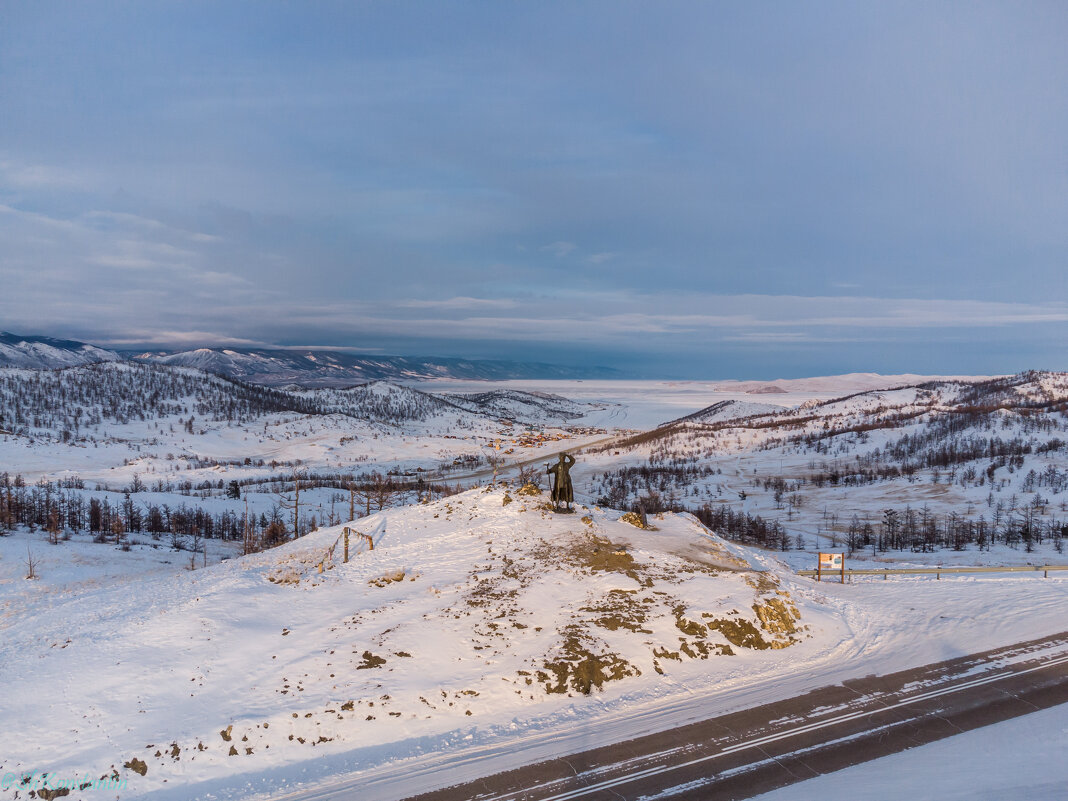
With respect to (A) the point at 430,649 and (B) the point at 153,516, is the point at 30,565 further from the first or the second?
(A) the point at 430,649

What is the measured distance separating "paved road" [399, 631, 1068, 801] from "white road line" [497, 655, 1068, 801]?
3 cm

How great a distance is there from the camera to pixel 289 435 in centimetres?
19862

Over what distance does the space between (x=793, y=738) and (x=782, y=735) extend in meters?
0.29

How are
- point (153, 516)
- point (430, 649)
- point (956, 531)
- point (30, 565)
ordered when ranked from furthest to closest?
point (153, 516) → point (956, 531) → point (30, 565) → point (430, 649)

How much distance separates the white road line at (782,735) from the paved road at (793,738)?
28 millimetres

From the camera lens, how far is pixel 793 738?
1566 cm

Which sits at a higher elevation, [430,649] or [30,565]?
[430,649]

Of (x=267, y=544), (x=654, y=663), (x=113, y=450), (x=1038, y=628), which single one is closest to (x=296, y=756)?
(x=654, y=663)

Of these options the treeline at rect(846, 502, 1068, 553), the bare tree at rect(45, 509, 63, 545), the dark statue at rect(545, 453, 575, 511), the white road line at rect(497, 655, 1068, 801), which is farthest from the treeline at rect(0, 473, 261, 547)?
the treeline at rect(846, 502, 1068, 553)

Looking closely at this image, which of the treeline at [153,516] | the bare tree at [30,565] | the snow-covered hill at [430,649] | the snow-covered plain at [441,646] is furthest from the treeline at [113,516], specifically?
the snow-covered hill at [430,649]

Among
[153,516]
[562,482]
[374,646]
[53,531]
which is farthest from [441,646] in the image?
[153,516]

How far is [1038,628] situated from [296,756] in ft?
95.8

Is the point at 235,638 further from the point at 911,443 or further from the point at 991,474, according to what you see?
the point at 911,443

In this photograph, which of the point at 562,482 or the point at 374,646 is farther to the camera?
the point at 562,482
